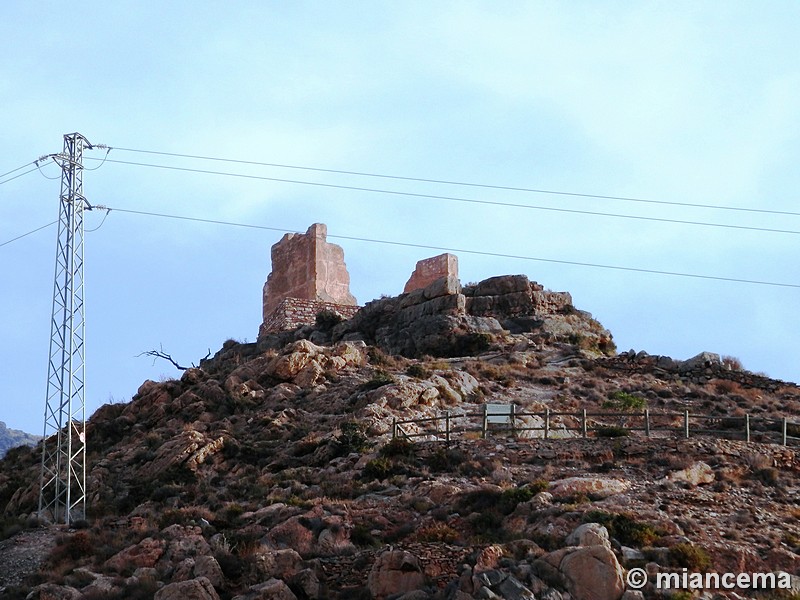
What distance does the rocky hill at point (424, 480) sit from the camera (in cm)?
2383

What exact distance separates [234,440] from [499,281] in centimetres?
1716

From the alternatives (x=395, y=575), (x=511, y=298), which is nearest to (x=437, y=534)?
(x=395, y=575)

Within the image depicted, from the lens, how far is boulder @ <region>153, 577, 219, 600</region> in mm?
23438

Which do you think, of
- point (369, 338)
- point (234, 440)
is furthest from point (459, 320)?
point (234, 440)

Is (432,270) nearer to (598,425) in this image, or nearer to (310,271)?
(310,271)

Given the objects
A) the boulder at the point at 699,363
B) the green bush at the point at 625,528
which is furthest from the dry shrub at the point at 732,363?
the green bush at the point at 625,528

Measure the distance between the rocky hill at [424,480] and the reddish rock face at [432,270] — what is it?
7298 mm

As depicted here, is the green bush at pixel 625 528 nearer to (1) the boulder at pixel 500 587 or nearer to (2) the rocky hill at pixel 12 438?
(1) the boulder at pixel 500 587

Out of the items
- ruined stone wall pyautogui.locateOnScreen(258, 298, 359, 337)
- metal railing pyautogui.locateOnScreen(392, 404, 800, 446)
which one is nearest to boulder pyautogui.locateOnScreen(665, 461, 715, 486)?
metal railing pyautogui.locateOnScreen(392, 404, 800, 446)

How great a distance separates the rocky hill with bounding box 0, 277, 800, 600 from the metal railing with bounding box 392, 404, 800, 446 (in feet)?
0.34

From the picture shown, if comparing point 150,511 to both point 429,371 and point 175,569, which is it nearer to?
point 175,569

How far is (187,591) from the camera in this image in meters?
23.5

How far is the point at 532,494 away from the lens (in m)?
27.1

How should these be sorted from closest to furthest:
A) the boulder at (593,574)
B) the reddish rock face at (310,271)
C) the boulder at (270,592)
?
the boulder at (593,574)
the boulder at (270,592)
the reddish rock face at (310,271)
